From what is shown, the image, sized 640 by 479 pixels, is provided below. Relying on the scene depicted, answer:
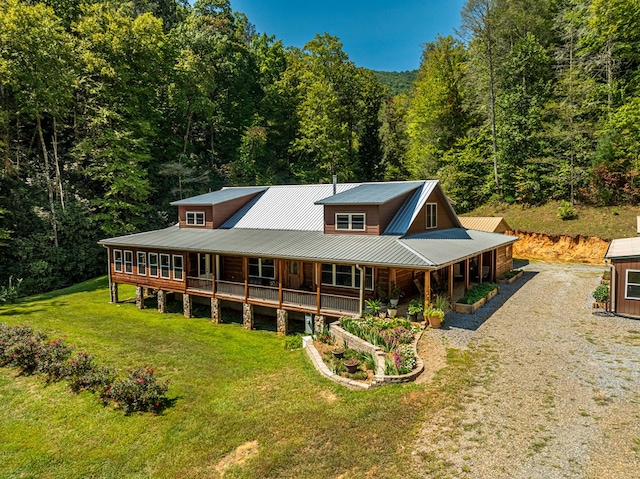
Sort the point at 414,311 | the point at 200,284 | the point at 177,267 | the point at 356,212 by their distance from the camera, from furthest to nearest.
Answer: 1. the point at 177,267
2. the point at 200,284
3. the point at 356,212
4. the point at 414,311

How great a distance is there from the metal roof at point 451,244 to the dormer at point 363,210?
5.17 ft

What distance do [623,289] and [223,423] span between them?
1494cm

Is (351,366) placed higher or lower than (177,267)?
lower

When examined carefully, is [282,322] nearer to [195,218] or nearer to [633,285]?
[195,218]

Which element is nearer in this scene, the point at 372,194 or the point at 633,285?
the point at 633,285

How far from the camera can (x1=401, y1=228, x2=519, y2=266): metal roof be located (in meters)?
14.0

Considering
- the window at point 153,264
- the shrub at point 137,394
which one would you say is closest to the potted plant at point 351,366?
the shrub at point 137,394

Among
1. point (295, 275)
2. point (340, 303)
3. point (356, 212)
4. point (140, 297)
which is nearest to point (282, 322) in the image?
point (295, 275)

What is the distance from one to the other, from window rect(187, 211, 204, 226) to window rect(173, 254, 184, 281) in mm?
3574

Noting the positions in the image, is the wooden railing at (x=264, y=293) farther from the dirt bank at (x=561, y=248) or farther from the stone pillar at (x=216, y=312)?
the dirt bank at (x=561, y=248)

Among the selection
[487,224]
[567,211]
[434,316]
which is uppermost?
[567,211]

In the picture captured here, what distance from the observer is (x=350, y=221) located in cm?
1733

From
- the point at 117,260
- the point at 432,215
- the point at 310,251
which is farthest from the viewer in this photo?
the point at 117,260

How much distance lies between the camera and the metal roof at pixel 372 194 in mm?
16736
